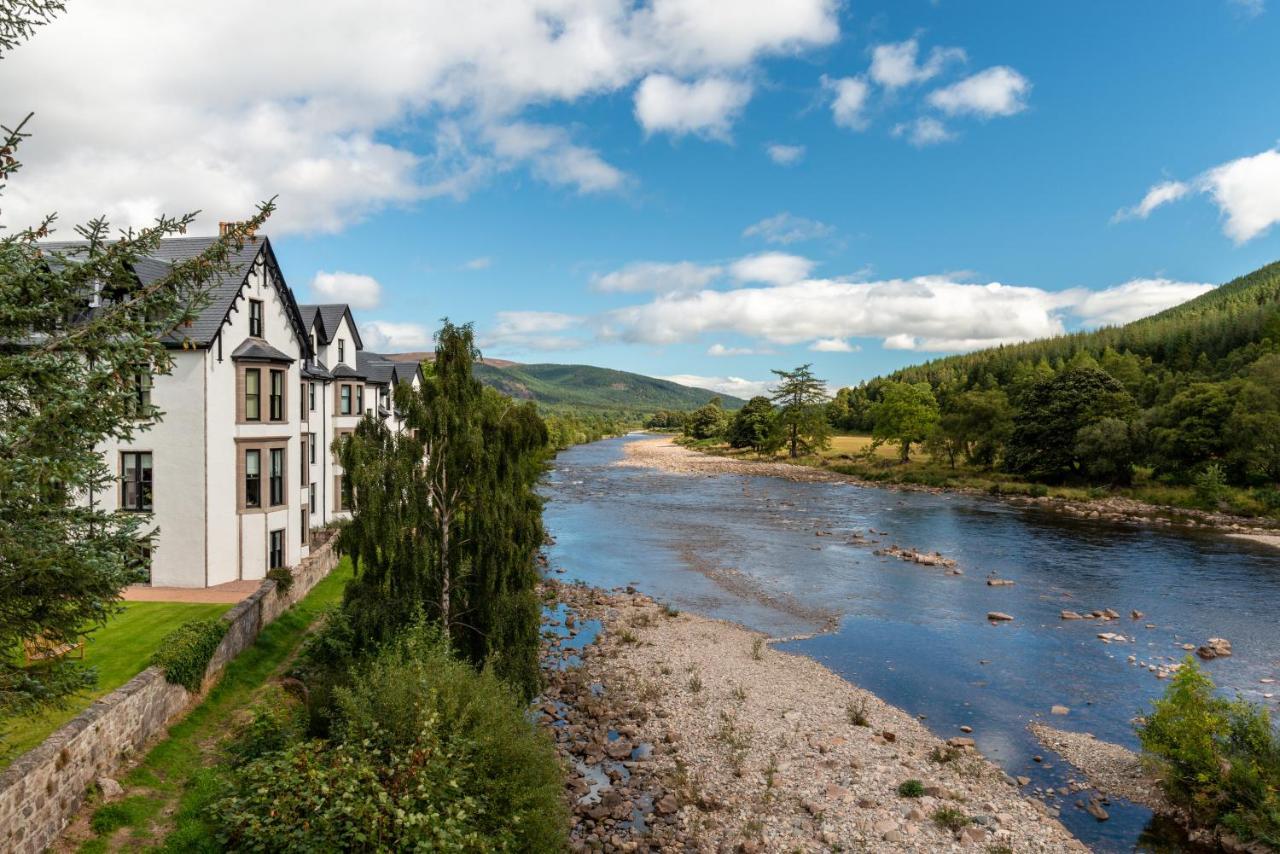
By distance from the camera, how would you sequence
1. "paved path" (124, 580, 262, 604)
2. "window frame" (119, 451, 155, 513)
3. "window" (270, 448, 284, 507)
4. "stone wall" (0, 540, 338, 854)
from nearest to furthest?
"stone wall" (0, 540, 338, 854), "paved path" (124, 580, 262, 604), "window frame" (119, 451, 155, 513), "window" (270, 448, 284, 507)

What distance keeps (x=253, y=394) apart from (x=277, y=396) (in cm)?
107

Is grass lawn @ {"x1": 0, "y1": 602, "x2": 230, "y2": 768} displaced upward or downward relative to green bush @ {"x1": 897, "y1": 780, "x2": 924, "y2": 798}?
upward

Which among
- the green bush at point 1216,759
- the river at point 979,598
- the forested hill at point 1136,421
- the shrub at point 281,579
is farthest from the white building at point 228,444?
the forested hill at point 1136,421

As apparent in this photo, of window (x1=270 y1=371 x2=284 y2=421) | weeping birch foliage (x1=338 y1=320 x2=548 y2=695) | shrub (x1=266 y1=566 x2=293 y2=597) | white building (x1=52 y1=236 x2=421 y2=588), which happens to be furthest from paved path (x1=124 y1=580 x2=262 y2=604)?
weeping birch foliage (x1=338 y1=320 x2=548 y2=695)

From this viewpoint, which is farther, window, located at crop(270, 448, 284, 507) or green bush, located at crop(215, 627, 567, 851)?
window, located at crop(270, 448, 284, 507)

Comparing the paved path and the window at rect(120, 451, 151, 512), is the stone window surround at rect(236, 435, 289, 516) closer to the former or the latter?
the window at rect(120, 451, 151, 512)

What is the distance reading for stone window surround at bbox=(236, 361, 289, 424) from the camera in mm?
24219

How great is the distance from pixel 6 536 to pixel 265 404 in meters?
18.7

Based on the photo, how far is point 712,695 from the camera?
819 inches

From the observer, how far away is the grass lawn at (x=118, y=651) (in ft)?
40.6

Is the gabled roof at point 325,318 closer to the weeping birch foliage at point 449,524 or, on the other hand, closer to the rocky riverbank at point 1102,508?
the weeping birch foliage at point 449,524

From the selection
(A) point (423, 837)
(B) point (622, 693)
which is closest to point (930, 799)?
(B) point (622, 693)

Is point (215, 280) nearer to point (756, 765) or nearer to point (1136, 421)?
point (756, 765)

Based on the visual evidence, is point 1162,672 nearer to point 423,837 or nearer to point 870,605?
point 870,605
